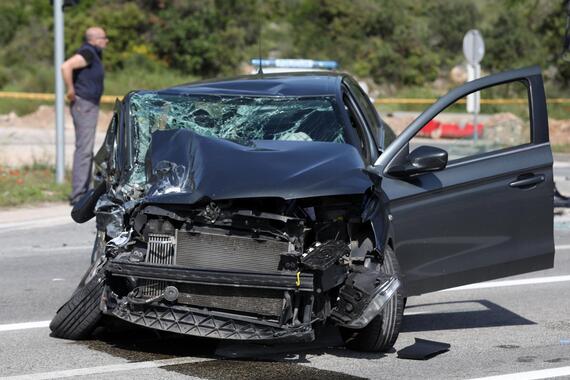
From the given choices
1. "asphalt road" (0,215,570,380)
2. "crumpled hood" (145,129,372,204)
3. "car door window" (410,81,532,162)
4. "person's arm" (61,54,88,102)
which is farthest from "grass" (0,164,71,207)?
"car door window" (410,81,532,162)

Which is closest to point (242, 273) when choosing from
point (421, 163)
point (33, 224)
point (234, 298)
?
point (234, 298)

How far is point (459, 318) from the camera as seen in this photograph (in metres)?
7.82

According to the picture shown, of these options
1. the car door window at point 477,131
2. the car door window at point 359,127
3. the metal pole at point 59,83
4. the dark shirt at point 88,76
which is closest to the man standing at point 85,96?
the dark shirt at point 88,76

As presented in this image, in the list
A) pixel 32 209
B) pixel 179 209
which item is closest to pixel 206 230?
pixel 179 209

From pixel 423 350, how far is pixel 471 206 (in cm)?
100

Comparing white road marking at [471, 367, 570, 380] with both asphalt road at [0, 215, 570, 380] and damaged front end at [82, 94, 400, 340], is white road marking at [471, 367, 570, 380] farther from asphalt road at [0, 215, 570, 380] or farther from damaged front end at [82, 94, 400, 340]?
damaged front end at [82, 94, 400, 340]

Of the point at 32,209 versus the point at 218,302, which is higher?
the point at 218,302

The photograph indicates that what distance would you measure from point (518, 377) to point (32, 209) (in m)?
9.11

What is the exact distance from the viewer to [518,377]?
19.2 feet

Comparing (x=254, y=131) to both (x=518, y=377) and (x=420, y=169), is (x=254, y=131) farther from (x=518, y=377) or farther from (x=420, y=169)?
(x=518, y=377)

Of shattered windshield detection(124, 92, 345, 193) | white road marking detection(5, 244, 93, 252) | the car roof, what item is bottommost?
white road marking detection(5, 244, 93, 252)

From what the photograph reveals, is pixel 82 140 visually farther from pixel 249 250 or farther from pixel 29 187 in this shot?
pixel 249 250

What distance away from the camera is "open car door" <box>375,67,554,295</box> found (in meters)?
6.84

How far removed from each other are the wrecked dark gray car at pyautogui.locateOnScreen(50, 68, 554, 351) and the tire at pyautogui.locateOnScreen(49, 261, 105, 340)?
1 centimetres
